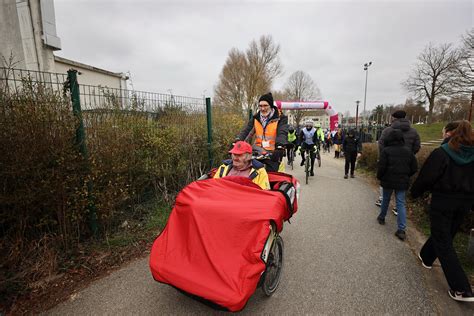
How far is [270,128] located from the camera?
376 centimetres

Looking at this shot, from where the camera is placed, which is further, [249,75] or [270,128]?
[249,75]

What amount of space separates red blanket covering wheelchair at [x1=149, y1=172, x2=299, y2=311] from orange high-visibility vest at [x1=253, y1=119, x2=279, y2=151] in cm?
159

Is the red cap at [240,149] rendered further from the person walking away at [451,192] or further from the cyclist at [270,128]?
the person walking away at [451,192]

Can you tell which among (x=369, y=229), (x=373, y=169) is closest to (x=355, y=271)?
(x=369, y=229)

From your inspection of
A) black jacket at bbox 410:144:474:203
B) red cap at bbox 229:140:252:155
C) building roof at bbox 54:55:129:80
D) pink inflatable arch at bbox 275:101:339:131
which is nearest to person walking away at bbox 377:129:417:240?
black jacket at bbox 410:144:474:203

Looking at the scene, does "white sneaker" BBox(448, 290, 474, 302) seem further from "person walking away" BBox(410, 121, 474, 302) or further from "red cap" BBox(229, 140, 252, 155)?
"red cap" BBox(229, 140, 252, 155)

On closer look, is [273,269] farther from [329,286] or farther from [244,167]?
[244,167]

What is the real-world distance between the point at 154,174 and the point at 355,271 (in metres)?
3.32

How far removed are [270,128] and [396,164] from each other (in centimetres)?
193

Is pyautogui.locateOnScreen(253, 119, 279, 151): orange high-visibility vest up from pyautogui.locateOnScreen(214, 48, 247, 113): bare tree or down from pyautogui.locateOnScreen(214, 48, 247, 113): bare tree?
down

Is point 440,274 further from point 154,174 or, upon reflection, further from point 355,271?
point 154,174

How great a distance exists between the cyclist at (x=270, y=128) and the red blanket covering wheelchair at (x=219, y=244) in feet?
4.67

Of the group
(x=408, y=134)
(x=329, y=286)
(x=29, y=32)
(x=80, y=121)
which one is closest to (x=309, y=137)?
(x=408, y=134)

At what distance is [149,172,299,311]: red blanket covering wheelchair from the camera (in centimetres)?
173
